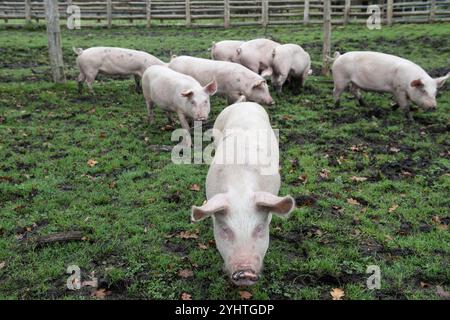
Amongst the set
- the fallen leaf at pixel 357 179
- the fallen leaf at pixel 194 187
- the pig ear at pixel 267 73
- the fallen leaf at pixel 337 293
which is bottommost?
the fallen leaf at pixel 337 293

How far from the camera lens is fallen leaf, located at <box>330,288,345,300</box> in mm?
4074

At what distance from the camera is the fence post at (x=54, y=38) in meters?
11.6

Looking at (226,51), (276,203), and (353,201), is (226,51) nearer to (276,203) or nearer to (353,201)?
(353,201)

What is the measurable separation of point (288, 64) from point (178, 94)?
13.3 feet

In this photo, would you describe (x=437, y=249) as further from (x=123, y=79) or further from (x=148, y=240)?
(x=123, y=79)

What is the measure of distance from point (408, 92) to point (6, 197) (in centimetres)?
737

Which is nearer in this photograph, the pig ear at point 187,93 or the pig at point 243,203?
the pig at point 243,203

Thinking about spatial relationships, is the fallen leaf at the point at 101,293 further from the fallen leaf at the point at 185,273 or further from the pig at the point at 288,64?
the pig at the point at 288,64

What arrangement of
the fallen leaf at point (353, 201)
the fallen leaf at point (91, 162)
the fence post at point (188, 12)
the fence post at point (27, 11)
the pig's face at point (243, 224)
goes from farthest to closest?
the fence post at point (27, 11) < the fence post at point (188, 12) < the fallen leaf at point (91, 162) < the fallen leaf at point (353, 201) < the pig's face at point (243, 224)

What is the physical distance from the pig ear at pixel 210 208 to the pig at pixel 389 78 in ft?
21.4

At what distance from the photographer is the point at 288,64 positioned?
37.0 ft

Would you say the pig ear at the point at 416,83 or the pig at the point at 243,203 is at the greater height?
the pig ear at the point at 416,83

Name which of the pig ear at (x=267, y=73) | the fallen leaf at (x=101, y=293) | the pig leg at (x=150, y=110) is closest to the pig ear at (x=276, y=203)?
the fallen leaf at (x=101, y=293)
